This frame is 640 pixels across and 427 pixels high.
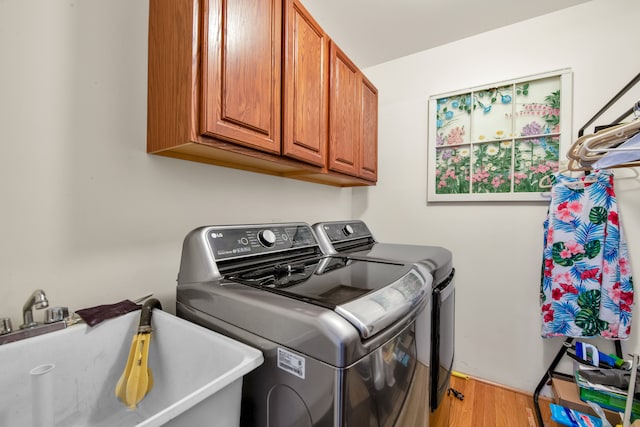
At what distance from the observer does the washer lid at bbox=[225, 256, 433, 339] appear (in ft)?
2.01

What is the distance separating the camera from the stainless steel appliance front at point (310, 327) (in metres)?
0.54

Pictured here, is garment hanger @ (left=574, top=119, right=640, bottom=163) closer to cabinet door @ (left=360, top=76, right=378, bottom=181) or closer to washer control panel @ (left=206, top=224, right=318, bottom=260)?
cabinet door @ (left=360, top=76, right=378, bottom=181)

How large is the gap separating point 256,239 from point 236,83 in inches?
23.4

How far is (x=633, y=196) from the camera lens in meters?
1.51

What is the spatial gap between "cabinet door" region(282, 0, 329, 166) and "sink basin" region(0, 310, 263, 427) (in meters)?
0.82

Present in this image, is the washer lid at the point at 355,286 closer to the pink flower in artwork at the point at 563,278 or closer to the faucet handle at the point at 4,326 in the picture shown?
the faucet handle at the point at 4,326

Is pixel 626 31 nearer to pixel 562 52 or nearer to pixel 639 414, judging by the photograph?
pixel 562 52

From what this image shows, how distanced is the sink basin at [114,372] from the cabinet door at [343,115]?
1.15 meters

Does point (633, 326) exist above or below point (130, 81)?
below

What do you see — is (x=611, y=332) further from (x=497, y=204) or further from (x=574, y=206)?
(x=497, y=204)

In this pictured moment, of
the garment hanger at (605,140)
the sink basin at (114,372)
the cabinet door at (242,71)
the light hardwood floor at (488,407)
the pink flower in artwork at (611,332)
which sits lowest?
the light hardwood floor at (488,407)

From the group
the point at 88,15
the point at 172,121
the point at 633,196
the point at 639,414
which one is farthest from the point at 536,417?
the point at 88,15

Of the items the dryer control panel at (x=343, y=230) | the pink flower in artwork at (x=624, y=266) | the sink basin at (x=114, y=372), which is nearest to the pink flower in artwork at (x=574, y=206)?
the pink flower in artwork at (x=624, y=266)

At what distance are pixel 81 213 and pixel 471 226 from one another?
87.5 inches
